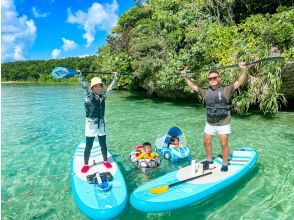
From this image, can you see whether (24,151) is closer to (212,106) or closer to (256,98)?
(212,106)

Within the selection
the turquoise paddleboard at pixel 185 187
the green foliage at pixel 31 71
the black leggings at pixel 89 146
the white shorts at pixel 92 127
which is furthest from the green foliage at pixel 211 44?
the green foliage at pixel 31 71

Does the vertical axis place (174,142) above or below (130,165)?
above

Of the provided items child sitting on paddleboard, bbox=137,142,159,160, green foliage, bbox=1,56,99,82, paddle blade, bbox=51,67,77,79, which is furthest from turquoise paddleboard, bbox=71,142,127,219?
green foliage, bbox=1,56,99,82

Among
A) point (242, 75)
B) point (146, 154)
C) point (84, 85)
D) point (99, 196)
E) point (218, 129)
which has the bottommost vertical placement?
point (99, 196)

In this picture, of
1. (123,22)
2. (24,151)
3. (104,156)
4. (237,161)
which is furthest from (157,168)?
(123,22)

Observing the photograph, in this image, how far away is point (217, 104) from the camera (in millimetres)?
6055

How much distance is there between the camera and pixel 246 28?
13.6 meters

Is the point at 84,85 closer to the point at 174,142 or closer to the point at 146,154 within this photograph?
the point at 146,154

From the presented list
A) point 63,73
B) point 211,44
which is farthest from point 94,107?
Answer: point 211,44

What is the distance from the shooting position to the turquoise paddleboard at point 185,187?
16.6ft

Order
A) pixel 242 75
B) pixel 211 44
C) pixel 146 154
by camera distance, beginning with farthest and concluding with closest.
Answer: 1. pixel 211 44
2. pixel 146 154
3. pixel 242 75

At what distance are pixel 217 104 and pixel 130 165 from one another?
2.82 m

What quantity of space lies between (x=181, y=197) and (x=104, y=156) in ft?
7.13

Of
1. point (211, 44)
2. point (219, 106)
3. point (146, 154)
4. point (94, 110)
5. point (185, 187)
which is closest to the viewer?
point (185, 187)
